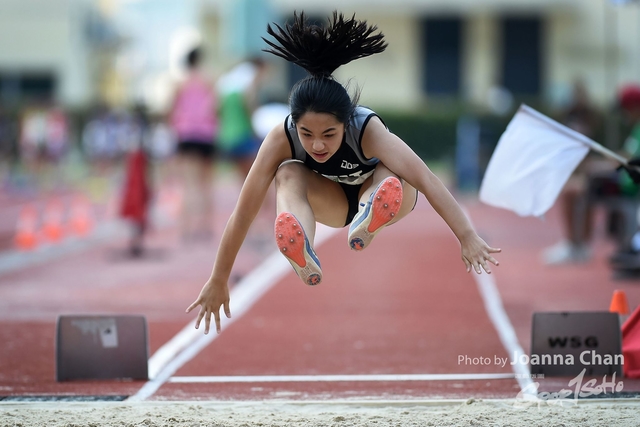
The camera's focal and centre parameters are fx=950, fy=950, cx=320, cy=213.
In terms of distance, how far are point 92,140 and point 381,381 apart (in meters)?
22.5

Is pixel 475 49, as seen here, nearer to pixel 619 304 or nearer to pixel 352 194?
pixel 619 304

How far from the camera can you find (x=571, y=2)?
92.6ft

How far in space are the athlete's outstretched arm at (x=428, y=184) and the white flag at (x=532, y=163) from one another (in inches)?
52.0

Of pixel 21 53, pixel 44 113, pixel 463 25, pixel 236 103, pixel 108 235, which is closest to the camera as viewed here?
pixel 236 103

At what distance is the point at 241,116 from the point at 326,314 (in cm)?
442

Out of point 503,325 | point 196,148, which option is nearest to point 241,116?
point 196,148

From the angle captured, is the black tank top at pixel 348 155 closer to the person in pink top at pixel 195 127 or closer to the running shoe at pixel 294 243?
the running shoe at pixel 294 243

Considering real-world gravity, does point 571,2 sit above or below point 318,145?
above

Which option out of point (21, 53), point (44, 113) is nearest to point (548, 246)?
point (44, 113)

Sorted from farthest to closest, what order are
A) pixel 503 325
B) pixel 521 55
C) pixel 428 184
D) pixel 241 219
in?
pixel 521 55, pixel 503 325, pixel 241 219, pixel 428 184

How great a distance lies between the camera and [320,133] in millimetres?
4766

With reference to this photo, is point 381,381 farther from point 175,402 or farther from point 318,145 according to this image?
point 318,145

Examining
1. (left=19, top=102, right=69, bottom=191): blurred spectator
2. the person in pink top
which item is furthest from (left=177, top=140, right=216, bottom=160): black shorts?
(left=19, top=102, right=69, bottom=191): blurred spectator

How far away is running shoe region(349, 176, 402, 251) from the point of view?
4.64 metres
